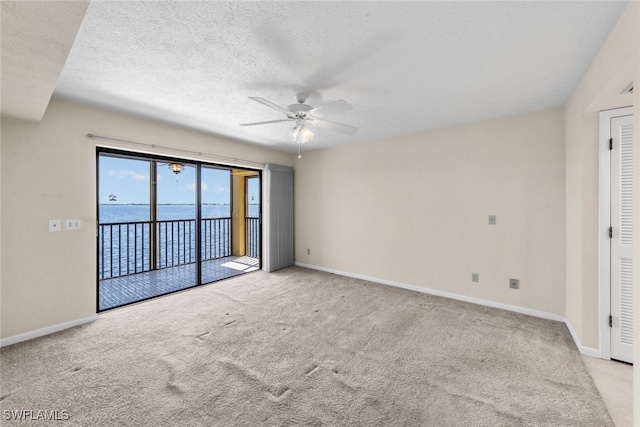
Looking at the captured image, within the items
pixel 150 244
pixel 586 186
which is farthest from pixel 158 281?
pixel 586 186

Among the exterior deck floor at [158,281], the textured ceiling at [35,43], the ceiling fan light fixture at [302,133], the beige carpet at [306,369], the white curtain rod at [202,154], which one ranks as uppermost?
the white curtain rod at [202,154]

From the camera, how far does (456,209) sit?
3.75 m

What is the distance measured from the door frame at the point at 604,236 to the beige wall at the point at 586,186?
30 millimetres

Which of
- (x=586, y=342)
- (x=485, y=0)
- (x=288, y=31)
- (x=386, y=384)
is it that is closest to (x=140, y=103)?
(x=288, y=31)

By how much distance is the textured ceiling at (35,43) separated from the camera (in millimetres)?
1098

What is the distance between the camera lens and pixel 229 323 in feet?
9.78

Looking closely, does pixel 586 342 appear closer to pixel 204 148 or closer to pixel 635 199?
pixel 635 199

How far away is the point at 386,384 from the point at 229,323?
1857 mm

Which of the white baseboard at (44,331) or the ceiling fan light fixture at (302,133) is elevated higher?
the ceiling fan light fixture at (302,133)

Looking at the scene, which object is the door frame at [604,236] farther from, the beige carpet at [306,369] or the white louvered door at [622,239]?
the beige carpet at [306,369]

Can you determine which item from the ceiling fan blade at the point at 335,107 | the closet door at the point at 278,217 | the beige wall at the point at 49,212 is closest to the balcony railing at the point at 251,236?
the closet door at the point at 278,217

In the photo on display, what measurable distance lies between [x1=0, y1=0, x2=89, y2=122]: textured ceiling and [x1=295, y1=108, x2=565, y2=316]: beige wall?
3.95m

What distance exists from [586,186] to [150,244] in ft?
20.8

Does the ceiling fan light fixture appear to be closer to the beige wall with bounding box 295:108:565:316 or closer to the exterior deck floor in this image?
the beige wall with bounding box 295:108:565:316
